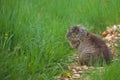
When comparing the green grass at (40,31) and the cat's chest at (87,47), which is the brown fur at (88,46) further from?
the green grass at (40,31)

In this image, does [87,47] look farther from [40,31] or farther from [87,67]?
[40,31]

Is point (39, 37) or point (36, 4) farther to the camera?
point (36, 4)

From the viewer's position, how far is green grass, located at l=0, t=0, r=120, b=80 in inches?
220

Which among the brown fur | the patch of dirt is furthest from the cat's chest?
the patch of dirt

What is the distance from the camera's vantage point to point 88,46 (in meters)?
6.86

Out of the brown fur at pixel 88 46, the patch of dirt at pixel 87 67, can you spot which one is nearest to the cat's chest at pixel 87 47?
the brown fur at pixel 88 46

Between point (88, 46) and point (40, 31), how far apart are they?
88 cm

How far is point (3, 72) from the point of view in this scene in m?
5.11

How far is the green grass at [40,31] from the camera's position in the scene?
18.3ft

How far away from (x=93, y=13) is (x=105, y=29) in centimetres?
47

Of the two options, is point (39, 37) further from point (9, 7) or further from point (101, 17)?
point (101, 17)

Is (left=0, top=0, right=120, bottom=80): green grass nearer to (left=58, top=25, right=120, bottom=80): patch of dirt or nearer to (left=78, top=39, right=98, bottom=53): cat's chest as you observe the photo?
(left=58, top=25, right=120, bottom=80): patch of dirt

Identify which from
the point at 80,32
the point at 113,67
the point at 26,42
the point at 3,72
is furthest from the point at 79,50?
the point at 3,72

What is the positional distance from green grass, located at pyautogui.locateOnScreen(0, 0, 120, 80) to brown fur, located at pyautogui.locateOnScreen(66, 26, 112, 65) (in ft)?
0.73
